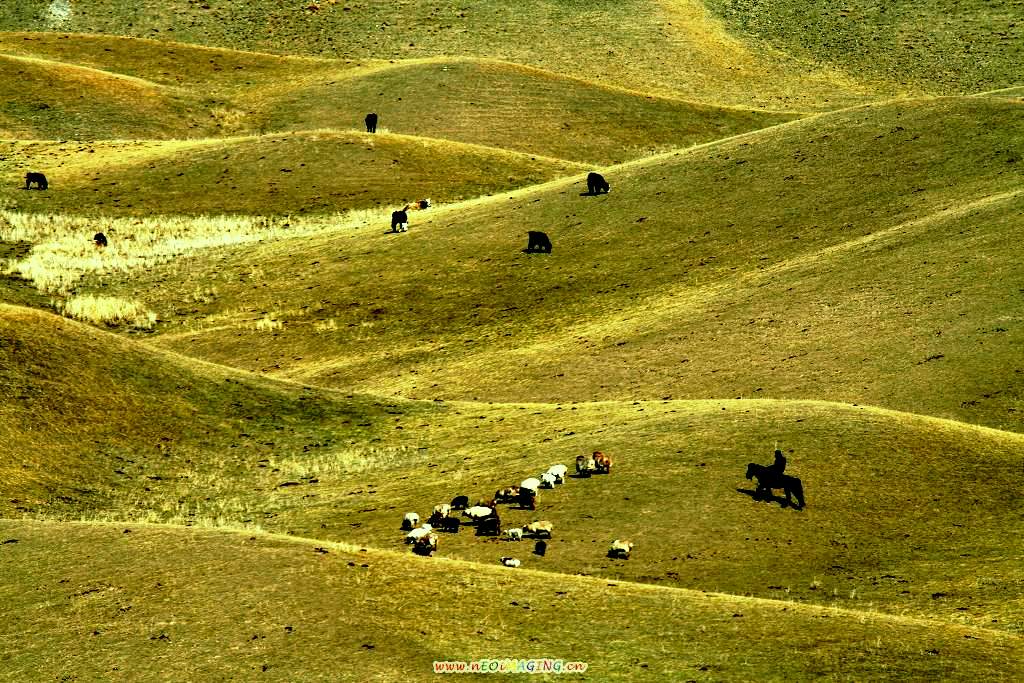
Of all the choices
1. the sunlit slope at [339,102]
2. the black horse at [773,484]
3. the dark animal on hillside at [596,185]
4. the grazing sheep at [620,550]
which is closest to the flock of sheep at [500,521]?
the grazing sheep at [620,550]

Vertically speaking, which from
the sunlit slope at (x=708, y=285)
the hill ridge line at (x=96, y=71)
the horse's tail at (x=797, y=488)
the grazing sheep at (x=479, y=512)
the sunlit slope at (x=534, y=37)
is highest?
the sunlit slope at (x=534, y=37)

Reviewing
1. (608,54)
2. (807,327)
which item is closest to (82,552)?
(807,327)

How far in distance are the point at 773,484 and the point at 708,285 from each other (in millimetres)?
29285

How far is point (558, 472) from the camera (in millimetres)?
42188

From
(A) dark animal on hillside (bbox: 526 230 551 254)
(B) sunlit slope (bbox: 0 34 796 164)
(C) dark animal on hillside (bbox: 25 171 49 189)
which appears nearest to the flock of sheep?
(A) dark animal on hillside (bbox: 526 230 551 254)

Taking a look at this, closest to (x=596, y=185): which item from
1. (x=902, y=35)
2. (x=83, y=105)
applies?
(x=83, y=105)

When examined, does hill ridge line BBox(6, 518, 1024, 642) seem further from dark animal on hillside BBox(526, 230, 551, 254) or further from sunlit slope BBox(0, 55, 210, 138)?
sunlit slope BBox(0, 55, 210, 138)

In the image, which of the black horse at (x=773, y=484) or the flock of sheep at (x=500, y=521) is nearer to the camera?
the flock of sheep at (x=500, y=521)

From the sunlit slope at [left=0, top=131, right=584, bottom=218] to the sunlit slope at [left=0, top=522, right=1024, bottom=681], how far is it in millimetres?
55976

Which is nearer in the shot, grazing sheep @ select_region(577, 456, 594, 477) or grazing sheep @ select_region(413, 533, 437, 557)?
grazing sheep @ select_region(413, 533, 437, 557)

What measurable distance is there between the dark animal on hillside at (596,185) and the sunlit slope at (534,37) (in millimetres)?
43965

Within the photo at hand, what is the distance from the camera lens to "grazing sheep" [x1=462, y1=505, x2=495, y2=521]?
1543 inches

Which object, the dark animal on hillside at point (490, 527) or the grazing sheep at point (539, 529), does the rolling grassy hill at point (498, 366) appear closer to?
the dark animal on hillside at point (490, 527)

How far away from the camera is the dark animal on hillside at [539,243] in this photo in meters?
73.8
